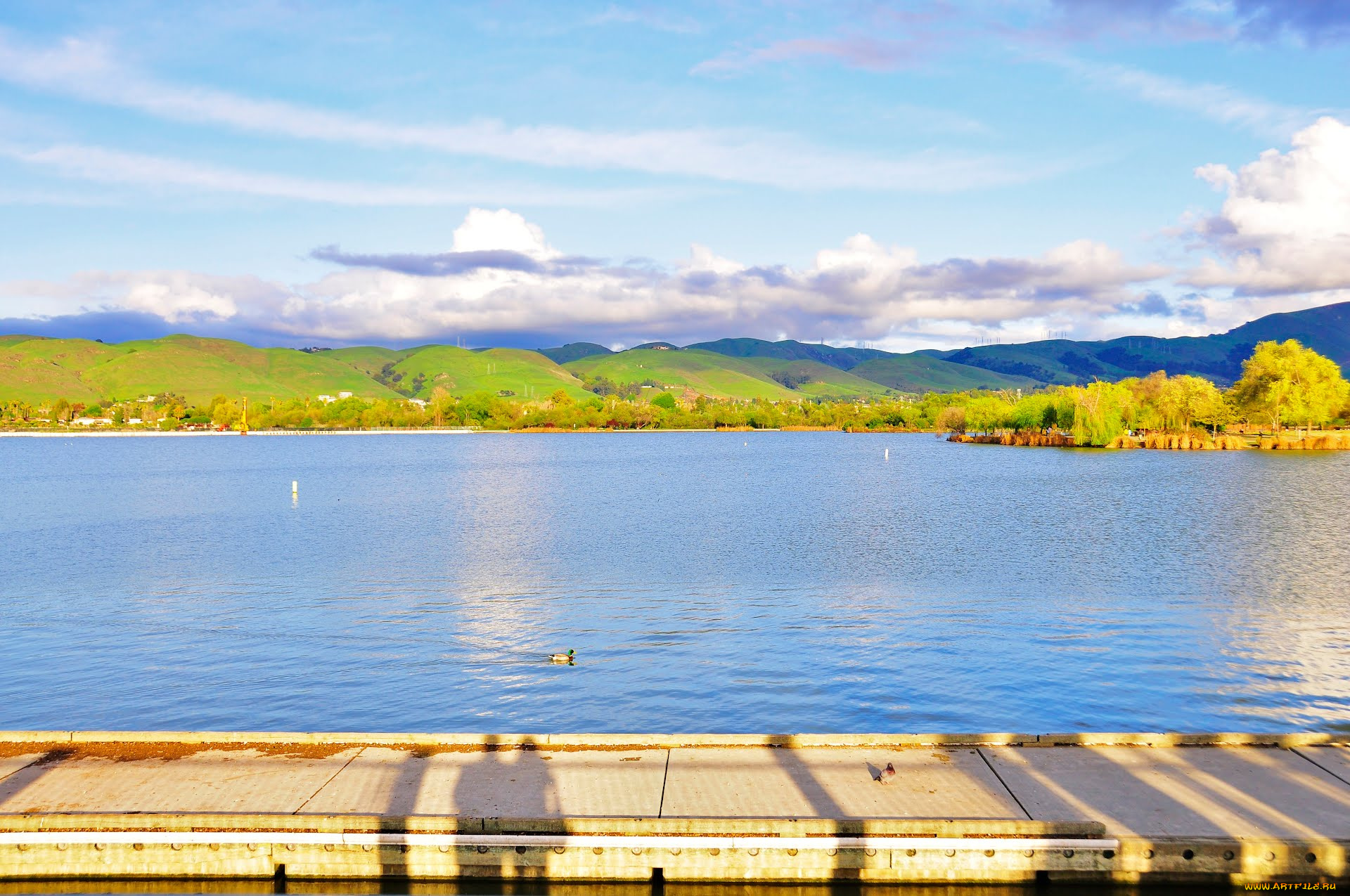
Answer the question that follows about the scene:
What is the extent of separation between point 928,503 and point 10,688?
7831 cm

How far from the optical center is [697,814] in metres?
15.9

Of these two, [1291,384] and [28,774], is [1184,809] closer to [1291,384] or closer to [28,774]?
[28,774]

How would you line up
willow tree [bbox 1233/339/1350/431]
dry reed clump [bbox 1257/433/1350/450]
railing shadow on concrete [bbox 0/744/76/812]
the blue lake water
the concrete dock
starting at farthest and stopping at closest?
dry reed clump [bbox 1257/433/1350/450], willow tree [bbox 1233/339/1350/431], the blue lake water, railing shadow on concrete [bbox 0/744/76/812], the concrete dock

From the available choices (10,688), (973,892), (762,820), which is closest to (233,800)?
Result: (762,820)

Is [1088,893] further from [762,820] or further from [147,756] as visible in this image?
[147,756]

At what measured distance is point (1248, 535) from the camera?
218 feet

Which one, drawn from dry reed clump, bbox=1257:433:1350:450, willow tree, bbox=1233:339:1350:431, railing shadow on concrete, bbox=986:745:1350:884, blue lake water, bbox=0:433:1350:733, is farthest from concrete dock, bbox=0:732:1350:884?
dry reed clump, bbox=1257:433:1350:450

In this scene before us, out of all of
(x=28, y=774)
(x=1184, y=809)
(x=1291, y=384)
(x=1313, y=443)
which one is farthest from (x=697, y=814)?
(x=1313, y=443)

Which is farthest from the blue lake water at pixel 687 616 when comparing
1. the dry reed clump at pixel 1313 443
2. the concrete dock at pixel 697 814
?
the dry reed clump at pixel 1313 443

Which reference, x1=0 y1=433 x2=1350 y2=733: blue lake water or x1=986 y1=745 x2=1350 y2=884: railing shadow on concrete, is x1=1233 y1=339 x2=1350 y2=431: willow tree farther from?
x1=986 y1=745 x2=1350 y2=884: railing shadow on concrete

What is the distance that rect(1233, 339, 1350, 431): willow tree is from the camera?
618 feet

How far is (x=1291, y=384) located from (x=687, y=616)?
193 m

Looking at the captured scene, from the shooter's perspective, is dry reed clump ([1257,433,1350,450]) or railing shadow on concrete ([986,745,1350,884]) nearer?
railing shadow on concrete ([986,745,1350,884])

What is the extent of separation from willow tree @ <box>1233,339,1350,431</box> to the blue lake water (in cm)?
11243
